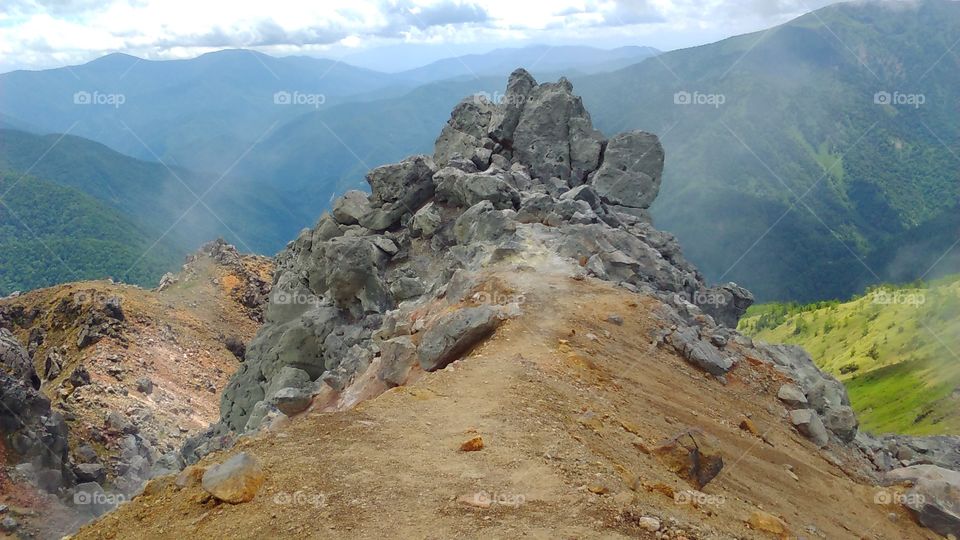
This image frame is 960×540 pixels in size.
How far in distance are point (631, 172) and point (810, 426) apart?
2375 cm

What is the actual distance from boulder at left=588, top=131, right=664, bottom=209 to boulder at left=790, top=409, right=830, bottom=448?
22.0 m

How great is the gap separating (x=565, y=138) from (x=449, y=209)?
12108 mm

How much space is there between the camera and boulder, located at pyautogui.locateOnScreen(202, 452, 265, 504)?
14547 millimetres

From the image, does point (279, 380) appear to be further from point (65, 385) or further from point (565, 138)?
point (65, 385)

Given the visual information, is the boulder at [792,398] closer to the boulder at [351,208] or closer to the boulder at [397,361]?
the boulder at [397,361]

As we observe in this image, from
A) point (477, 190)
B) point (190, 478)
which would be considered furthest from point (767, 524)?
point (477, 190)

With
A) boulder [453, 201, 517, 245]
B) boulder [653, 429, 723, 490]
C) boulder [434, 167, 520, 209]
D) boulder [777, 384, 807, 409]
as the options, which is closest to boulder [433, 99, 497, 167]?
boulder [434, 167, 520, 209]

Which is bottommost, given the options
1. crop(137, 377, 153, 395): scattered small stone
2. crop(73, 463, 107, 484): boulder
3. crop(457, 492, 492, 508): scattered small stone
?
crop(137, 377, 153, 395): scattered small stone

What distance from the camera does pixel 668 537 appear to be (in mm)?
13680

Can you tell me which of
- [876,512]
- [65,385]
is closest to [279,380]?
[876,512]

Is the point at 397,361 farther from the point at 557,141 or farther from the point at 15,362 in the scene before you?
the point at 15,362

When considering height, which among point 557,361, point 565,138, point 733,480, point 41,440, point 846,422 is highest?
point 565,138

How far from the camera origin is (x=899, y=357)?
154 m

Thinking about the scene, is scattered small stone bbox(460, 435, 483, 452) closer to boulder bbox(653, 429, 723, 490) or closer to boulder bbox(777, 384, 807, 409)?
boulder bbox(653, 429, 723, 490)
